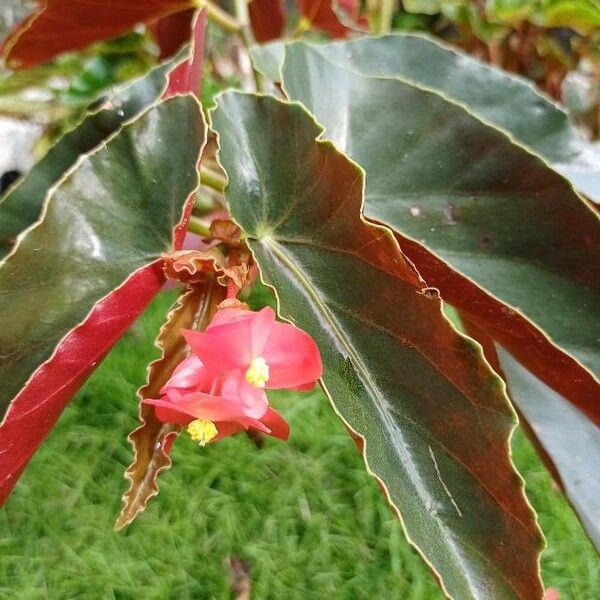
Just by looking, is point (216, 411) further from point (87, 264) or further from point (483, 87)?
point (483, 87)

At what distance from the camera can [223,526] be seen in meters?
0.89

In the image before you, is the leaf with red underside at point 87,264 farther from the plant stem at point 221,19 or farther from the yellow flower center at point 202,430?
the plant stem at point 221,19

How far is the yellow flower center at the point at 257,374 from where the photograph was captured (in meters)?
0.37

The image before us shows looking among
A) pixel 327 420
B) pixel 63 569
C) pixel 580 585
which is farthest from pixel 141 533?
pixel 580 585

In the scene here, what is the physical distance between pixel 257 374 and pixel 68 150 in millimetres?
250

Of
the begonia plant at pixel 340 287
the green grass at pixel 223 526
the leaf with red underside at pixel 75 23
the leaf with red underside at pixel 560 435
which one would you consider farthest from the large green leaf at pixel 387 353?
the green grass at pixel 223 526

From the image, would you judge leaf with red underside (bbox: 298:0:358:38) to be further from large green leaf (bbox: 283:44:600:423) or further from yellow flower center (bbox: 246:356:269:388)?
yellow flower center (bbox: 246:356:269:388)

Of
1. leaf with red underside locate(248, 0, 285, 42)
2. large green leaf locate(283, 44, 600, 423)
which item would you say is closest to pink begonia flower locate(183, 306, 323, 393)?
large green leaf locate(283, 44, 600, 423)

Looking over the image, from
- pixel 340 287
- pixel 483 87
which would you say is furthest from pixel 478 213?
pixel 483 87

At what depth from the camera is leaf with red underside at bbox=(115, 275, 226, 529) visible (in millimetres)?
439

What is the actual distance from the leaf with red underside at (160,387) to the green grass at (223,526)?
414 mm

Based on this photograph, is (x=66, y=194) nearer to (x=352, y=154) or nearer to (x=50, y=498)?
(x=352, y=154)

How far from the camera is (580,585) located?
86cm

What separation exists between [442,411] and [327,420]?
718mm
